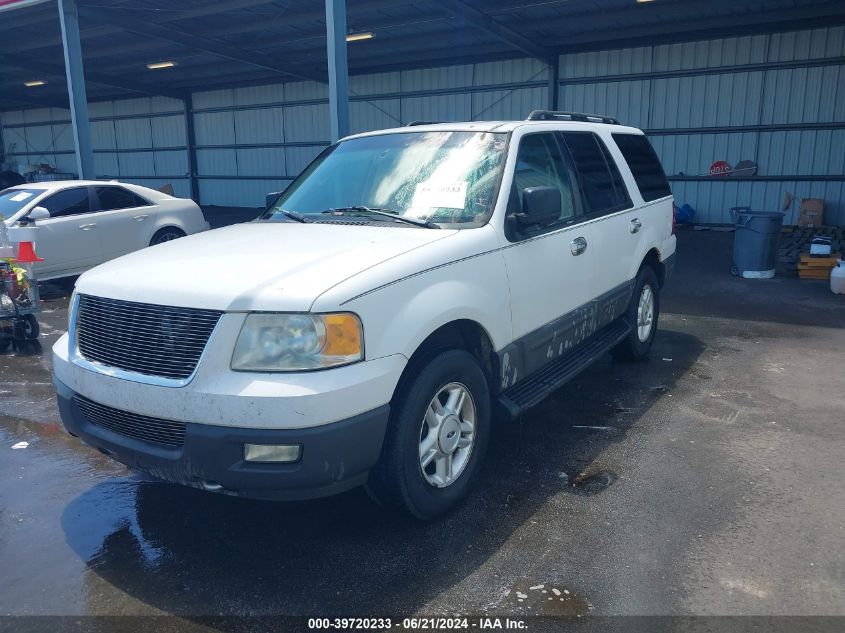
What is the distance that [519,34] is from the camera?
1580 cm

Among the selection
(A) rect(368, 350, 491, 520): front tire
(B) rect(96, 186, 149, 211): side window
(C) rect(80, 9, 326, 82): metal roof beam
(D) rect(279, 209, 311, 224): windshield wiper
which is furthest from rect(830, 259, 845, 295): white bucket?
(C) rect(80, 9, 326, 82): metal roof beam

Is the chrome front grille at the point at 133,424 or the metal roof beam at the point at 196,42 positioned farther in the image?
the metal roof beam at the point at 196,42

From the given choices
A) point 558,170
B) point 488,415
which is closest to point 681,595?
point 488,415

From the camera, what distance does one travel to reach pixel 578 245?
14.8 ft

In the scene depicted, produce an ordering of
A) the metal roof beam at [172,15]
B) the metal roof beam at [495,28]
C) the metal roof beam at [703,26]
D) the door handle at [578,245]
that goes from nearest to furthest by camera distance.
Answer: the door handle at [578,245]
the metal roof beam at [495,28]
the metal roof beam at [703,26]
the metal roof beam at [172,15]

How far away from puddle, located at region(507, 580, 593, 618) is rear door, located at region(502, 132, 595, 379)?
4.48ft

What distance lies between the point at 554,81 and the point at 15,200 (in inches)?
507

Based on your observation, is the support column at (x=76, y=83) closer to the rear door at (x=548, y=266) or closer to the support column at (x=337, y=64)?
the support column at (x=337, y=64)

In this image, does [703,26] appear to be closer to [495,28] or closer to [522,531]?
[495,28]

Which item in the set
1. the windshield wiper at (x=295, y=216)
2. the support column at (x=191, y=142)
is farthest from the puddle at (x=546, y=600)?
the support column at (x=191, y=142)

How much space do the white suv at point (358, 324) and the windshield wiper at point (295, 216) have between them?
0.02 meters

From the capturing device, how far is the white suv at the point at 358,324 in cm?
280

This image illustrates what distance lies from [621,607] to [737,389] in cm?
325

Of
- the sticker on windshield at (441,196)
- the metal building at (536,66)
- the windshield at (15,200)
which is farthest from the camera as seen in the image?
the metal building at (536,66)
